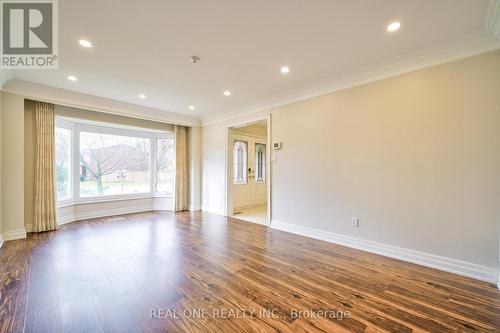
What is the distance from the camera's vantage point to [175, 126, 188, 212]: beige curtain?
5988mm

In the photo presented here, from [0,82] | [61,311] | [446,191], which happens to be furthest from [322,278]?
[0,82]

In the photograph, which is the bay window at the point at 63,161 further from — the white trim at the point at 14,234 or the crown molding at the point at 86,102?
the white trim at the point at 14,234

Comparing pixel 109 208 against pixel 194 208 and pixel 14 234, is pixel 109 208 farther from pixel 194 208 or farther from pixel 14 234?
pixel 194 208

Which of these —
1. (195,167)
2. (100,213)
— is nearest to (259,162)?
(195,167)

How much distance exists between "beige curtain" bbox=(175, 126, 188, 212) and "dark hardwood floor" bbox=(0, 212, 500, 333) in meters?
2.55

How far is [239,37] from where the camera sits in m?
2.42

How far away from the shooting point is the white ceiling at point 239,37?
1.97 meters

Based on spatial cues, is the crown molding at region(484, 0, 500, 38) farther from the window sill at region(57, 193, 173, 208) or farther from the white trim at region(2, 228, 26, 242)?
the white trim at region(2, 228, 26, 242)

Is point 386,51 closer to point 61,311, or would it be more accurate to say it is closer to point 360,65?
point 360,65

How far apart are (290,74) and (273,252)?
107 inches

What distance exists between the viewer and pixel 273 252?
3105mm

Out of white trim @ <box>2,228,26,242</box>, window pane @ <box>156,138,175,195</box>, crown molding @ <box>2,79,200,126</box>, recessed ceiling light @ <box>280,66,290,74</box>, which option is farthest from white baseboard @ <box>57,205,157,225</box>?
recessed ceiling light @ <box>280,66,290,74</box>

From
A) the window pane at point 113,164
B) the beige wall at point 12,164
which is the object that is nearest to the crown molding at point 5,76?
the beige wall at point 12,164

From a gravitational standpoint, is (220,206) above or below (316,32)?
below
